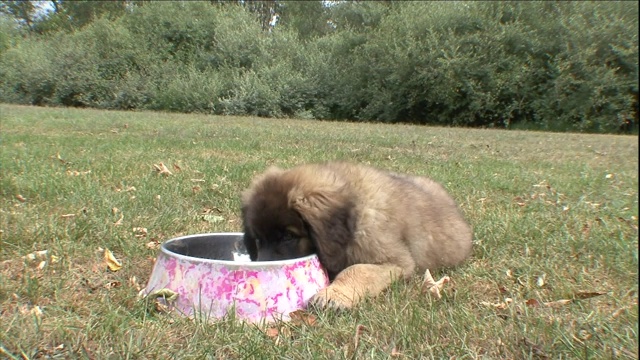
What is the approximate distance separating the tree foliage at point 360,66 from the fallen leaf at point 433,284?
16.0m

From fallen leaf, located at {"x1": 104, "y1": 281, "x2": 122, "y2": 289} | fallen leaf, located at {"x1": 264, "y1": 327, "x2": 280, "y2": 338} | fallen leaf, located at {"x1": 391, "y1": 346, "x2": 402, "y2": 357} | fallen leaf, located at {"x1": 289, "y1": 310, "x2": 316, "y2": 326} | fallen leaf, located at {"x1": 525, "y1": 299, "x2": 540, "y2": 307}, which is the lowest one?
fallen leaf, located at {"x1": 104, "y1": 281, "x2": 122, "y2": 289}

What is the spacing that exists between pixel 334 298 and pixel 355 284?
0.62 ft

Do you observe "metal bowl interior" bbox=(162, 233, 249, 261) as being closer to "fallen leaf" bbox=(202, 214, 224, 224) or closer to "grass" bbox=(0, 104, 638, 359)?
"grass" bbox=(0, 104, 638, 359)

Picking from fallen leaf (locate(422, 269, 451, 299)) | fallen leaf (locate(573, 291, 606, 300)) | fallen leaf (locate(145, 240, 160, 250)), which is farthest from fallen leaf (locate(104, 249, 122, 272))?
fallen leaf (locate(573, 291, 606, 300))

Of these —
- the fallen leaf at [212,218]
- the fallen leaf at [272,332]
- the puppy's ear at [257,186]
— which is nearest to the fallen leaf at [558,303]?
the fallen leaf at [272,332]

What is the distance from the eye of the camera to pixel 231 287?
248 cm

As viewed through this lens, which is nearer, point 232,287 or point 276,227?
point 232,287

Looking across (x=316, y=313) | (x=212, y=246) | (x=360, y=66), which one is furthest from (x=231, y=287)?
(x=360, y=66)

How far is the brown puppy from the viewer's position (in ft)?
9.45

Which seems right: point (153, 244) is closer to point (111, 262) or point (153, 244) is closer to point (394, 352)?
point (111, 262)

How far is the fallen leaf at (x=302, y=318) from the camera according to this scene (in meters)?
2.42

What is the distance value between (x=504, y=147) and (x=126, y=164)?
7.65 metres

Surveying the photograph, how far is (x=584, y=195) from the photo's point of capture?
215 inches

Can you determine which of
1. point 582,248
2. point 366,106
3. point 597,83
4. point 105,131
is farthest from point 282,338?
point 366,106
